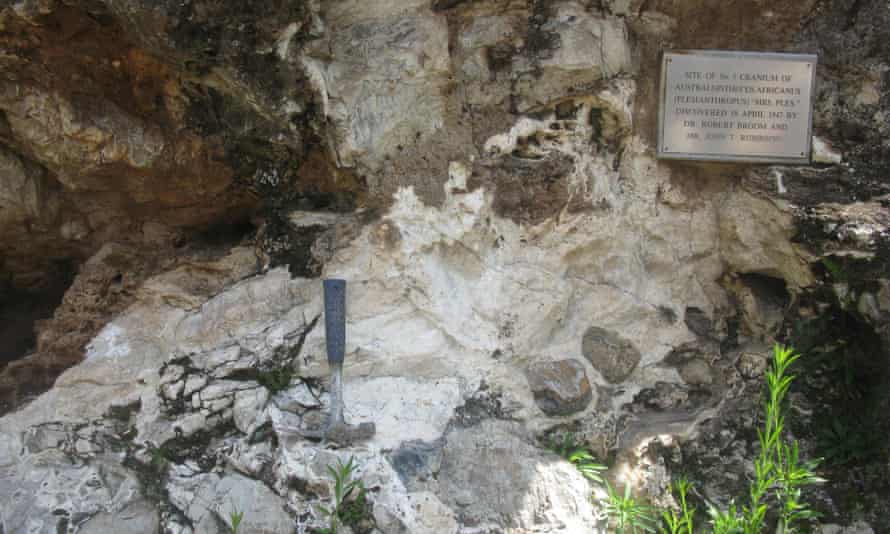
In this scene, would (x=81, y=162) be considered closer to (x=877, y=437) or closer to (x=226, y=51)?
(x=226, y=51)

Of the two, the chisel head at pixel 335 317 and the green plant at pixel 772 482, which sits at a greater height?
the chisel head at pixel 335 317

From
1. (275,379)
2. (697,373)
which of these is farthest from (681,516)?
(275,379)

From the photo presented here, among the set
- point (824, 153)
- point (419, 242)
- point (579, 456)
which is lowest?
point (579, 456)

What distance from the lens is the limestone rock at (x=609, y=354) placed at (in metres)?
3.21

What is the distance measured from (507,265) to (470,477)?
0.93m

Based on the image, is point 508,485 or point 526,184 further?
point 526,184

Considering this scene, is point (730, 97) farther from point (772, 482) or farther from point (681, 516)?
point (681, 516)

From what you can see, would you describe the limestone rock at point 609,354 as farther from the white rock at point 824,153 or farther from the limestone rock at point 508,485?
the white rock at point 824,153

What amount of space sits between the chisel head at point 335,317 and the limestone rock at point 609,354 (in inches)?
41.9

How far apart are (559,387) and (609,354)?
30 cm

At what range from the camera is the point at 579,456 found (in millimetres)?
2891

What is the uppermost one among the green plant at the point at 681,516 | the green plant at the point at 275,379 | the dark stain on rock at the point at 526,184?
the dark stain on rock at the point at 526,184

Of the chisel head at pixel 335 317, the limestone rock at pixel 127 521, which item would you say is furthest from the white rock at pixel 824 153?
the limestone rock at pixel 127 521

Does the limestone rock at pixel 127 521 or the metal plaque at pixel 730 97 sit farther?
the metal plaque at pixel 730 97
